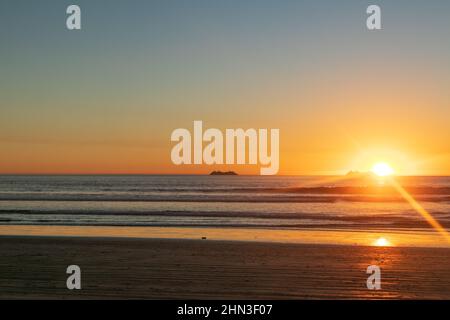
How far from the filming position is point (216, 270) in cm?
1464

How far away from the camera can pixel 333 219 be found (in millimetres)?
34812

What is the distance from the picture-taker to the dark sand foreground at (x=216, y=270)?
38.7ft

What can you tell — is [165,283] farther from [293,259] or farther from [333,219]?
[333,219]

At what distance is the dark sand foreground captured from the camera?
11.8m

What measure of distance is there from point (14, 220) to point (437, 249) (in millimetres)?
24105
